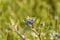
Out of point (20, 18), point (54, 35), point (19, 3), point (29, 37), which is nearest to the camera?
point (54, 35)

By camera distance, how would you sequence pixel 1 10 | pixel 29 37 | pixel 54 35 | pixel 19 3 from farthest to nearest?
pixel 19 3
pixel 1 10
pixel 29 37
pixel 54 35

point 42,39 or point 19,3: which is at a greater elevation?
point 19,3

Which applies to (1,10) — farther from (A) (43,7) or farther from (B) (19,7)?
(A) (43,7)

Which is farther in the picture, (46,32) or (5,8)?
(5,8)

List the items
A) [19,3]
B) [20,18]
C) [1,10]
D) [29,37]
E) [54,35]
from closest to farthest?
[54,35]
[29,37]
[20,18]
[1,10]
[19,3]

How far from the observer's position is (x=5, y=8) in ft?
13.9

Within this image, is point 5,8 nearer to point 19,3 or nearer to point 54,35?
point 19,3

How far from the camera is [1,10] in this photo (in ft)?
13.7

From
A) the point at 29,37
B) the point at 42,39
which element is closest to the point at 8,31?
the point at 29,37

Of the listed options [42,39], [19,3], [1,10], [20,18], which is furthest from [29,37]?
[19,3]

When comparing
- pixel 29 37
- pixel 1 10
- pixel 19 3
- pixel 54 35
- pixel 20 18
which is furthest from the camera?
pixel 19 3

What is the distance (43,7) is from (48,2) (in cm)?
18

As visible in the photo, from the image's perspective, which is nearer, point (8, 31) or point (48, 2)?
point (8, 31)

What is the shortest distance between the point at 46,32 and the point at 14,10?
144cm
